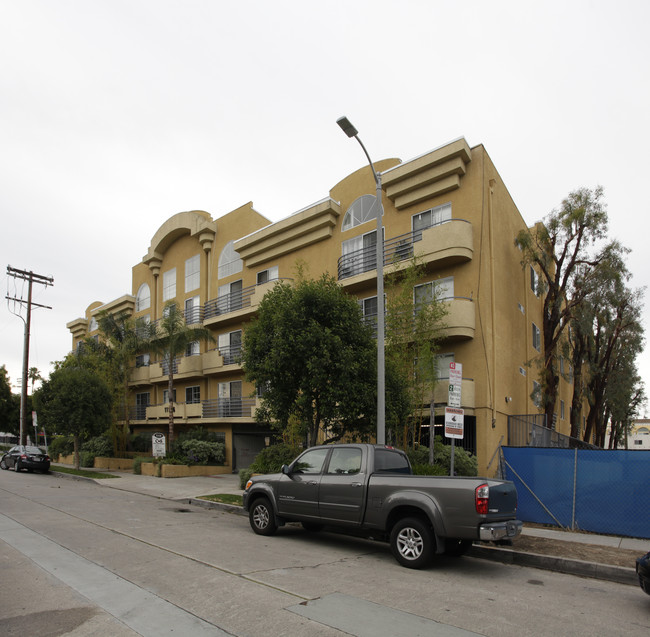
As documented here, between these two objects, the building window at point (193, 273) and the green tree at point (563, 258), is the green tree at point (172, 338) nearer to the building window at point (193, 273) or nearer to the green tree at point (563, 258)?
the building window at point (193, 273)

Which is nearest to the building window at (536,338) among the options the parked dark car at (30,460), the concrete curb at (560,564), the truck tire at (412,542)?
the concrete curb at (560,564)

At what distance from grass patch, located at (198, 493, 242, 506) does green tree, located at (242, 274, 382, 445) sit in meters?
2.43

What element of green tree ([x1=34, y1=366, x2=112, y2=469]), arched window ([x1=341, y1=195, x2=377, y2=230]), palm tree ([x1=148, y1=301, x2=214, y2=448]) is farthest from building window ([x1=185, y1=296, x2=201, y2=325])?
arched window ([x1=341, y1=195, x2=377, y2=230])

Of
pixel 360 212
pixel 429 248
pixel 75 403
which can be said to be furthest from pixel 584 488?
pixel 75 403

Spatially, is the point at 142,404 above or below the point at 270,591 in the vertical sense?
above

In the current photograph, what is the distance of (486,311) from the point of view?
19.3m

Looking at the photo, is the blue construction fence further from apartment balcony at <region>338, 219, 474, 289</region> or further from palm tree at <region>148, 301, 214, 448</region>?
palm tree at <region>148, 301, 214, 448</region>

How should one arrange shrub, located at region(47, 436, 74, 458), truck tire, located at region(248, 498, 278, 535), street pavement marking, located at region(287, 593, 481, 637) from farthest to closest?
shrub, located at region(47, 436, 74, 458)
truck tire, located at region(248, 498, 278, 535)
street pavement marking, located at region(287, 593, 481, 637)

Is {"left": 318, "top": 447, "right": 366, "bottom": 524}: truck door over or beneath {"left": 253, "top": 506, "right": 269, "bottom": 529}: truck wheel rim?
over

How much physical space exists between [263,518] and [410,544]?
3443 mm

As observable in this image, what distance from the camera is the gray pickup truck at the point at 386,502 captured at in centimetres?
758

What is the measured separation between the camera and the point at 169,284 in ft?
118

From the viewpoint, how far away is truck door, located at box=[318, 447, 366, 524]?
29.0 feet

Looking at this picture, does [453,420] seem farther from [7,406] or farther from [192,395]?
[7,406]
